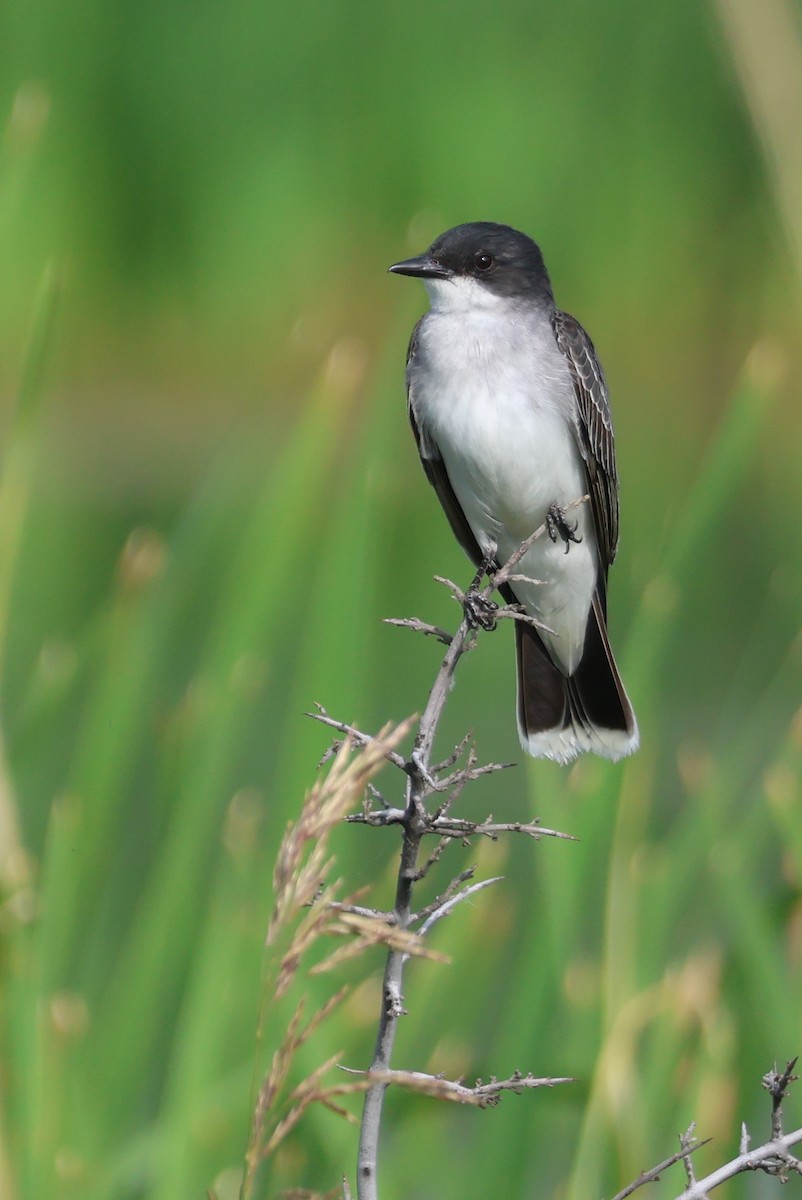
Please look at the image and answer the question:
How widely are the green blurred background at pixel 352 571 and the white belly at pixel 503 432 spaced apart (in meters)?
0.17

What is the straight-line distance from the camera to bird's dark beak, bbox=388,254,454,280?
10.6ft

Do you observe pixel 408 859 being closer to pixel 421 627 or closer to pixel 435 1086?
pixel 435 1086

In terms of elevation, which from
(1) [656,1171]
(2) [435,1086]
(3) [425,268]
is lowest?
(1) [656,1171]

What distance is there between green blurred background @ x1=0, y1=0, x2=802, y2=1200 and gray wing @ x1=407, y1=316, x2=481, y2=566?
0.15 meters

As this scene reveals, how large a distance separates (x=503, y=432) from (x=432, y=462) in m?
0.26

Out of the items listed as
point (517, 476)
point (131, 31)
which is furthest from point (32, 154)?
point (131, 31)

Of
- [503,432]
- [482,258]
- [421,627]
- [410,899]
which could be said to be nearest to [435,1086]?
[410,899]

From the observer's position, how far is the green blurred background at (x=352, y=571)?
8.57 ft

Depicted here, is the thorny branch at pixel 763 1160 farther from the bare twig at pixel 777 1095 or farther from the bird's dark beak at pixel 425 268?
the bird's dark beak at pixel 425 268

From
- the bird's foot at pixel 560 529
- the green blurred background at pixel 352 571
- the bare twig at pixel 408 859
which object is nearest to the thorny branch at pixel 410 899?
the bare twig at pixel 408 859

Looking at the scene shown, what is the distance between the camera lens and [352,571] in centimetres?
260

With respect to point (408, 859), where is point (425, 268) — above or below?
above

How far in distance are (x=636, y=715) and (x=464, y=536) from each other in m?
0.88

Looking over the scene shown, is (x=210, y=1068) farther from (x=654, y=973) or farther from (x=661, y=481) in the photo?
(x=661, y=481)
